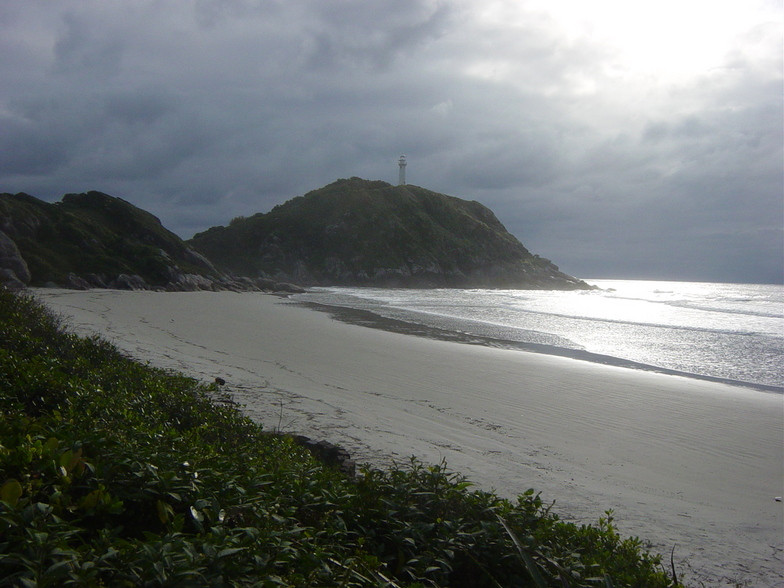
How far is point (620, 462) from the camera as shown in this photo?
6621 millimetres

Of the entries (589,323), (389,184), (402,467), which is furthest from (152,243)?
(389,184)

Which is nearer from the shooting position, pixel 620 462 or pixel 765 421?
pixel 620 462

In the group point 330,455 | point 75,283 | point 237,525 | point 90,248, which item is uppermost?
point 90,248

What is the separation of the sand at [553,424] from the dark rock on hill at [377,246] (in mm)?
66425

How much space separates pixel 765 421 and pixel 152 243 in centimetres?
4745

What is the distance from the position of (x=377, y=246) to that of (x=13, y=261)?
202 feet

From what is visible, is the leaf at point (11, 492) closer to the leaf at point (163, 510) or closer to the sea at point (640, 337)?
the leaf at point (163, 510)

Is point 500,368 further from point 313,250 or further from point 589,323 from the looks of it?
point 313,250

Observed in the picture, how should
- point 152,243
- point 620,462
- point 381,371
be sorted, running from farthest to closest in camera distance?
point 152,243, point 381,371, point 620,462

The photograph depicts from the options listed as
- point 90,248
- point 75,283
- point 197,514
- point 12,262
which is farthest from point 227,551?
point 90,248

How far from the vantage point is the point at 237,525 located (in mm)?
2539

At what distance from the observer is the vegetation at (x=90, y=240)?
3531cm

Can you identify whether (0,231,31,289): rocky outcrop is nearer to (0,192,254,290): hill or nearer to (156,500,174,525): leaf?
(0,192,254,290): hill

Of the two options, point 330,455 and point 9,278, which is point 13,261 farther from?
point 330,455
